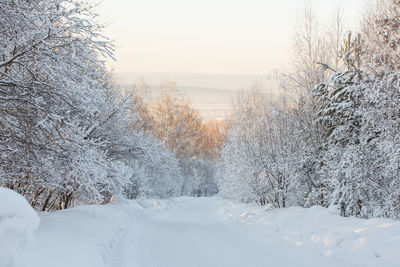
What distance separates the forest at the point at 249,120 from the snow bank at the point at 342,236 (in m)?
1.97

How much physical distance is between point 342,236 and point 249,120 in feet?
44.9

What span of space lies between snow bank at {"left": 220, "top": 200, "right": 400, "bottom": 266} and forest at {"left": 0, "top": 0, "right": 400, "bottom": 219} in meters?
1.97

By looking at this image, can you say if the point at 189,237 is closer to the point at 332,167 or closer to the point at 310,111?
the point at 332,167

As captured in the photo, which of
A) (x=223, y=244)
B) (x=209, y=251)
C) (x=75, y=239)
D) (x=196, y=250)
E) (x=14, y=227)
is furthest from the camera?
(x=223, y=244)

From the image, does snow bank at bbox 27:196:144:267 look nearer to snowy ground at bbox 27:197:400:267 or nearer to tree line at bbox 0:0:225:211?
snowy ground at bbox 27:197:400:267

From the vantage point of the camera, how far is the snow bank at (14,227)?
385 centimetres

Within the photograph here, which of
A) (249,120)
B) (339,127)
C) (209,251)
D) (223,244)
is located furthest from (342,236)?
(249,120)

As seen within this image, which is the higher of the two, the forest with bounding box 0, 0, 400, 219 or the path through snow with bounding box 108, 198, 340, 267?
the forest with bounding box 0, 0, 400, 219

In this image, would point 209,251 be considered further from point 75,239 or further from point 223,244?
point 75,239

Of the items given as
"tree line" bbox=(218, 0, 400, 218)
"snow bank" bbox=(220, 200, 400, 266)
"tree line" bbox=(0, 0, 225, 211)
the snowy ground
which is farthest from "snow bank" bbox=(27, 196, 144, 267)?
"tree line" bbox=(218, 0, 400, 218)

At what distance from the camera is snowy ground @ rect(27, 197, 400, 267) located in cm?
684

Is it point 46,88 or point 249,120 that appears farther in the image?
point 249,120

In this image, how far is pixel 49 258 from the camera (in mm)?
5594

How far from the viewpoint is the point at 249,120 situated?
21.8 meters
